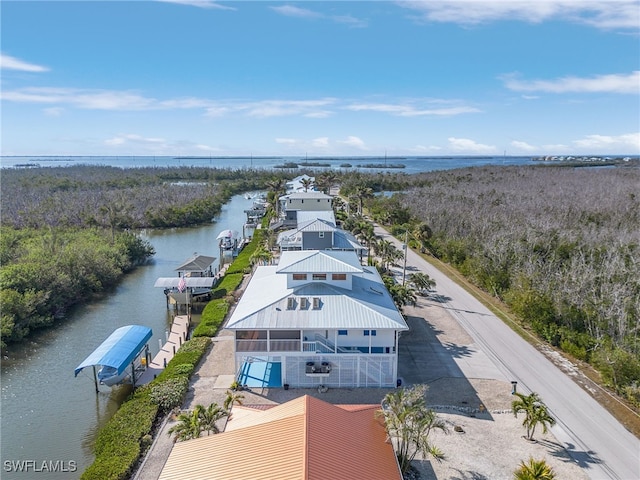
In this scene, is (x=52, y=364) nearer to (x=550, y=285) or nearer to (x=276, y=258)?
(x=276, y=258)

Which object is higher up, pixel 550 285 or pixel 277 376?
pixel 550 285

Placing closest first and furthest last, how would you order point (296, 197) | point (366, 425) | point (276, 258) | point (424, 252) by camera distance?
point (366, 425)
point (276, 258)
point (424, 252)
point (296, 197)

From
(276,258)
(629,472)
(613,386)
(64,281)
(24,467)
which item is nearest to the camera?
(629,472)

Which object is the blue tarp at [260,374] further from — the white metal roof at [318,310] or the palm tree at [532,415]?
the palm tree at [532,415]

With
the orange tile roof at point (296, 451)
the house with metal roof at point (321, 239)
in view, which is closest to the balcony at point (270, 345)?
the orange tile roof at point (296, 451)

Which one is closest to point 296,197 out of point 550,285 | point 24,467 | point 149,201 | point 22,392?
point 149,201

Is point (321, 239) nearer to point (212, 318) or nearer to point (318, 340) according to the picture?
point (212, 318)

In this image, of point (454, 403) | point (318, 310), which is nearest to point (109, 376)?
point (318, 310)
